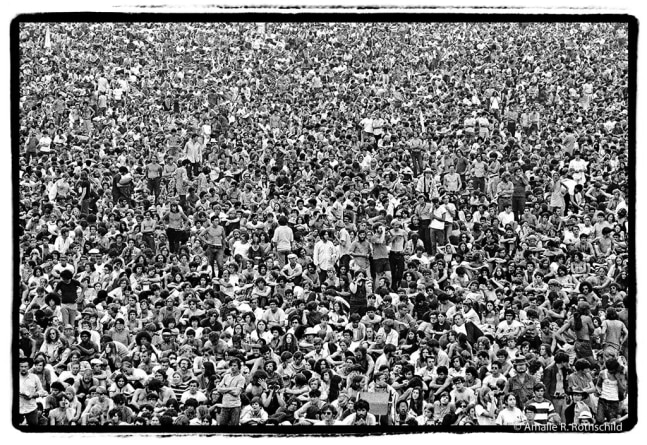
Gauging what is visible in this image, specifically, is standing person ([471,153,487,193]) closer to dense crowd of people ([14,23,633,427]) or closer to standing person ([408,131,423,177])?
dense crowd of people ([14,23,633,427])

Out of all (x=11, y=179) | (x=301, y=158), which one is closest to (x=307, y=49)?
(x=301, y=158)

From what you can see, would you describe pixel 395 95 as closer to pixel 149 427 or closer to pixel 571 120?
pixel 571 120

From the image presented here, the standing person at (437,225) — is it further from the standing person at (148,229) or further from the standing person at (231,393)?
the standing person at (148,229)

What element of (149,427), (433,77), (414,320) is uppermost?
(433,77)

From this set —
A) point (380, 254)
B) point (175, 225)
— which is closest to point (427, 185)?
point (380, 254)

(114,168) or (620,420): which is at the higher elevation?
(114,168)

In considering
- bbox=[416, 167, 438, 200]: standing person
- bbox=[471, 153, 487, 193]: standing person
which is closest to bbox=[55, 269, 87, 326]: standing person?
bbox=[416, 167, 438, 200]: standing person

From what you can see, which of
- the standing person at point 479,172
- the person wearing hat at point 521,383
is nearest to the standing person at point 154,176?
the standing person at point 479,172
